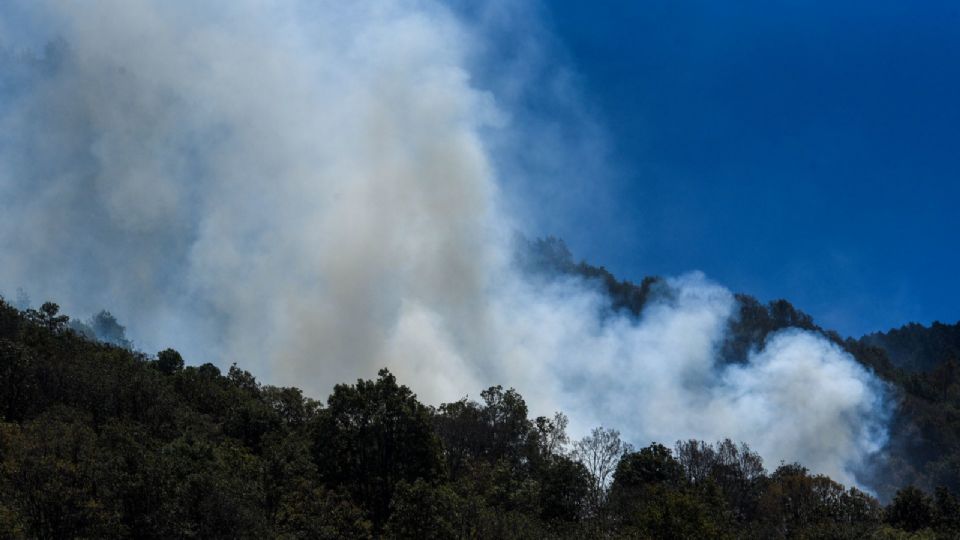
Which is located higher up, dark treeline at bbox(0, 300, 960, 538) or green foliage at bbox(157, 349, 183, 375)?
green foliage at bbox(157, 349, 183, 375)

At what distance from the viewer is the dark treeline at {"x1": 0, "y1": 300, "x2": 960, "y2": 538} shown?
1388 inches

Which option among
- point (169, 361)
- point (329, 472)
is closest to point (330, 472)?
point (329, 472)

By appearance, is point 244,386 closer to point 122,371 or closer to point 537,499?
point 122,371

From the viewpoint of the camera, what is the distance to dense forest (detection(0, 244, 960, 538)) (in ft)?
116

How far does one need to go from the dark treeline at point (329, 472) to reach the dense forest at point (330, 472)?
16 centimetres

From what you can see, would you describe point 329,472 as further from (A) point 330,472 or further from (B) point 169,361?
(B) point 169,361

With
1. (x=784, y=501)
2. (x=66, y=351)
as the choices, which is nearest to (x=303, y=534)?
(x=66, y=351)

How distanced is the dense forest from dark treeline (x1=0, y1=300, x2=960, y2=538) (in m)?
0.16

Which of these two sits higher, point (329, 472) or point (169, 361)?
point (169, 361)

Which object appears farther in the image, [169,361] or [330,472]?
[169,361]

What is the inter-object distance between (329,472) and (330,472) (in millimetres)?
95

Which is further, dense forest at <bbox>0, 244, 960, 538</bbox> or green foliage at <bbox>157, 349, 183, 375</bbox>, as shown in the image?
green foliage at <bbox>157, 349, 183, 375</bbox>

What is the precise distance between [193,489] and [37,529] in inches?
286

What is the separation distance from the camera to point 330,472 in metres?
62.6
